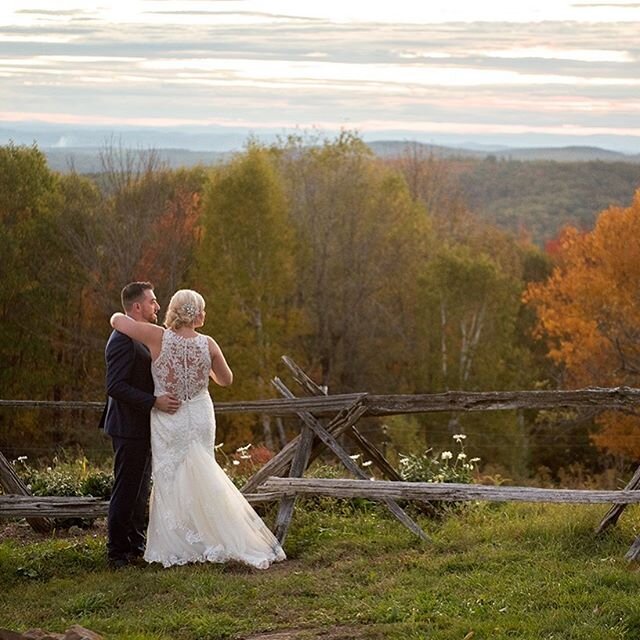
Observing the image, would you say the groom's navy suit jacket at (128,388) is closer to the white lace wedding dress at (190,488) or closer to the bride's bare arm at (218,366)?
the white lace wedding dress at (190,488)

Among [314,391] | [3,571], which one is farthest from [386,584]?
[3,571]

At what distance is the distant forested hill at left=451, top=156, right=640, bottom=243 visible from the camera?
254 ft

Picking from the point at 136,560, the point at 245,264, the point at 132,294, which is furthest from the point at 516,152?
the point at 136,560

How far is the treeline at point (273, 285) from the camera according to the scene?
1464 inches

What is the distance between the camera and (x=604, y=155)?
93875mm

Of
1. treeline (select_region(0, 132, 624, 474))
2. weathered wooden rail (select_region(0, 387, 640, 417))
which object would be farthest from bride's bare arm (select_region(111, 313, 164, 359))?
treeline (select_region(0, 132, 624, 474))

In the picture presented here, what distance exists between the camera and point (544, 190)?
85.7 m

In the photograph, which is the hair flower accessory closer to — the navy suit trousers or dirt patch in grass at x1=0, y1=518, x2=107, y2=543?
the navy suit trousers

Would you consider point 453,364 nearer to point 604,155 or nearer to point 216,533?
point 216,533

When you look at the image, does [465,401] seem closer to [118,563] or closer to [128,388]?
[128,388]

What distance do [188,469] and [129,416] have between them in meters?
0.61

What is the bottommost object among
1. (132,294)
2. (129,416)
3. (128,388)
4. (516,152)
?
(129,416)

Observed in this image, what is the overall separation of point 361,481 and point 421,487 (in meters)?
0.50

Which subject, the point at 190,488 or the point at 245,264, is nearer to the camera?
the point at 190,488
